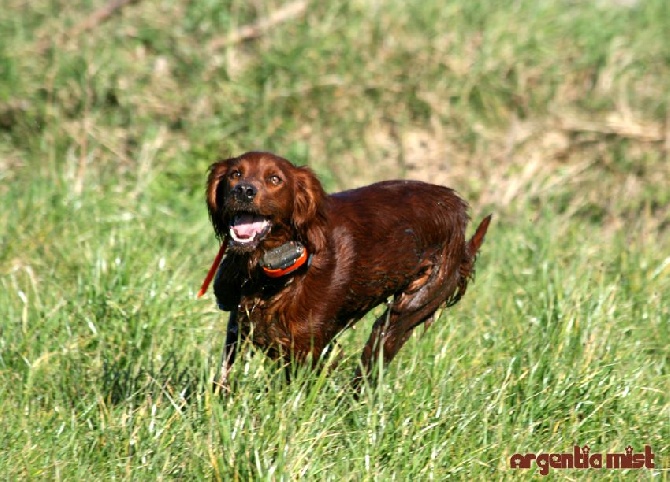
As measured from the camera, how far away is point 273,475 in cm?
351

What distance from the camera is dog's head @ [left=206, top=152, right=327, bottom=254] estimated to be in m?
4.18

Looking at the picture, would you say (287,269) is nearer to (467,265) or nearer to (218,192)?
(218,192)

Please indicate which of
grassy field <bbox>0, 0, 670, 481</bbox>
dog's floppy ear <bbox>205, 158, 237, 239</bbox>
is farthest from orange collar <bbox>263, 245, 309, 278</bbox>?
grassy field <bbox>0, 0, 670, 481</bbox>

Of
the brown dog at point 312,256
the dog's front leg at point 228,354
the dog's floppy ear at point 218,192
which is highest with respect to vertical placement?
the dog's floppy ear at point 218,192

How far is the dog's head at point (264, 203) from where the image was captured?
4.18 m

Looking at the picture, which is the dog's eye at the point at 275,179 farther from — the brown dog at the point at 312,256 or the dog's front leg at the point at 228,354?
the dog's front leg at the point at 228,354

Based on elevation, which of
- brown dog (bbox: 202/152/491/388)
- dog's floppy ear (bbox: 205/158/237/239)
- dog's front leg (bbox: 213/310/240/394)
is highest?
dog's floppy ear (bbox: 205/158/237/239)

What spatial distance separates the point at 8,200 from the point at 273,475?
371cm

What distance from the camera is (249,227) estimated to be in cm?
427

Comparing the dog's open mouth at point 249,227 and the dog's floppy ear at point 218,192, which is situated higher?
the dog's floppy ear at point 218,192

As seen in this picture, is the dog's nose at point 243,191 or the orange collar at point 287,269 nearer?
the dog's nose at point 243,191

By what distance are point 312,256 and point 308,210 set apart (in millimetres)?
182

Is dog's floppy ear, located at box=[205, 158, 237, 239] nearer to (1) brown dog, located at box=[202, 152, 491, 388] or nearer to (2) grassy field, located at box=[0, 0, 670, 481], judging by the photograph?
(1) brown dog, located at box=[202, 152, 491, 388]

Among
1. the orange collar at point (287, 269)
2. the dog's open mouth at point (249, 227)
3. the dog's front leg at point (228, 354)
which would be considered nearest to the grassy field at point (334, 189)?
the dog's front leg at point (228, 354)
